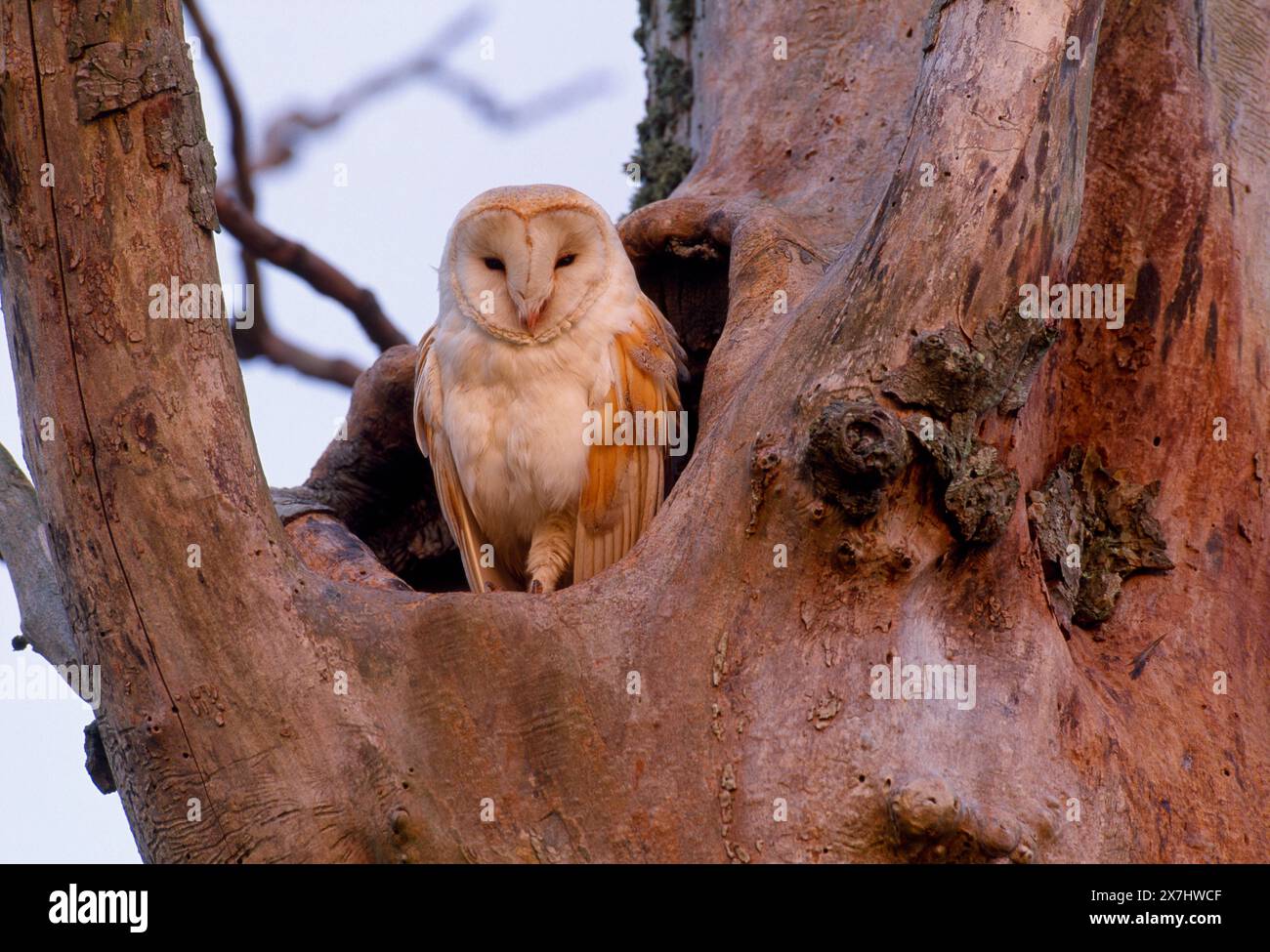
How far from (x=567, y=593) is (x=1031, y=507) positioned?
121cm

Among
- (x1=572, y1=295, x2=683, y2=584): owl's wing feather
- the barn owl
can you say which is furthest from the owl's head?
(x1=572, y1=295, x2=683, y2=584): owl's wing feather

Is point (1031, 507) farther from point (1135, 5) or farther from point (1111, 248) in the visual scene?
point (1135, 5)

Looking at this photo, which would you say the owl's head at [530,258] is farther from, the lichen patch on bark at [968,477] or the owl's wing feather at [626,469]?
the lichen patch on bark at [968,477]

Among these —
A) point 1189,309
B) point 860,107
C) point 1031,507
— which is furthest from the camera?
point 860,107

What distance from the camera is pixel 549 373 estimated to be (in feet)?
14.1

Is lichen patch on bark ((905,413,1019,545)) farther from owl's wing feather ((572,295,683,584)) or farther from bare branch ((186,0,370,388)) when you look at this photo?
bare branch ((186,0,370,388))

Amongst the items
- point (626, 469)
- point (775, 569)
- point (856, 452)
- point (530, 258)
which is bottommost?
point (775, 569)

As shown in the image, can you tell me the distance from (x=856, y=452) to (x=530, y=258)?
178cm

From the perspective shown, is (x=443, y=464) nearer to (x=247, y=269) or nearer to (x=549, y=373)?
(x=549, y=373)

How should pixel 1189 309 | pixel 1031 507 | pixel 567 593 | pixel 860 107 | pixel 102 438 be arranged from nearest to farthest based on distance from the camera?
pixel 102 438 < pixel 567 593 < pixel 1031 507 < pixel 1189 309 < pixel 860 107

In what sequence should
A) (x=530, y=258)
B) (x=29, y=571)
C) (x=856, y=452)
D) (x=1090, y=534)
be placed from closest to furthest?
(x=856, y=452)
(x=29, y=571)
(x=1090, y=534)
(x=530, y=258)

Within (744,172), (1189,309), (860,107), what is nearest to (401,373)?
(744,172)

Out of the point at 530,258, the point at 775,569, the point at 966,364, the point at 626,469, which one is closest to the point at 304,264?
the point at 530,258
